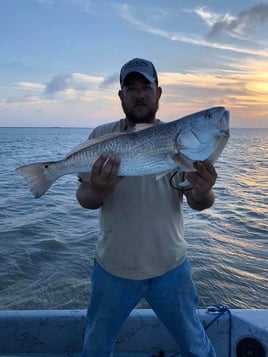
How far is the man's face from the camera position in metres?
3.62

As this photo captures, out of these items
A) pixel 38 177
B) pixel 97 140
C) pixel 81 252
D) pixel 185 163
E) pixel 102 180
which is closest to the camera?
pixel 185 163

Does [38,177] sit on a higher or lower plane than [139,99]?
lower

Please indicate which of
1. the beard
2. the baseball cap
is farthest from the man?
the baseball cap

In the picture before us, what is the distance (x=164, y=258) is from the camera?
3.43m

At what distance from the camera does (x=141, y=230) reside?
11.2 feet

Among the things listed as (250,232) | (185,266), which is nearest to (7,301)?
(185,266)

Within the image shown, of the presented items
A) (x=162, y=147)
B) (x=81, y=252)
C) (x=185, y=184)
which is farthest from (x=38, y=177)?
(x=81, y=252)

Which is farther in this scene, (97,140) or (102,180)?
(97,140)

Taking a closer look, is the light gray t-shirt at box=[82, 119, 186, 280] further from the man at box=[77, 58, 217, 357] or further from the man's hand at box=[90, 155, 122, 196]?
the man's hand at box=[90, 155, 122, 196]

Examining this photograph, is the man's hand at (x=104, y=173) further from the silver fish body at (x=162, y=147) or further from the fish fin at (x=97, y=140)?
the fish fin at (x=97, y=140)

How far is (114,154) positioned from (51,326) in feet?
7.91

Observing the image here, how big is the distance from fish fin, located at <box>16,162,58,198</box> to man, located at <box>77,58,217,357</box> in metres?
0.28

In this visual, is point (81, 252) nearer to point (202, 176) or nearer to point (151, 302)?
point (151, 302)

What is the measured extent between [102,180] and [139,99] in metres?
0.88
